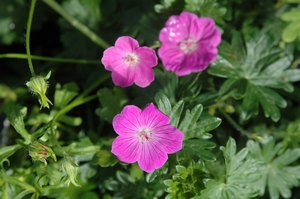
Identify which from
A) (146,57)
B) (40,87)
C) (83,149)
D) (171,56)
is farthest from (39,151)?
(171,56)

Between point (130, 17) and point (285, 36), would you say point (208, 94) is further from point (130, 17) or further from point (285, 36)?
point (130, 17)

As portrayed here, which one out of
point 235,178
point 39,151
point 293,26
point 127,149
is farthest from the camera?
point 293,26

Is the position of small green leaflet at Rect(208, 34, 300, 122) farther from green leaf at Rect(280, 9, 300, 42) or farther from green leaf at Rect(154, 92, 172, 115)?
green leaf at Rect(154, 92, 172, 115)

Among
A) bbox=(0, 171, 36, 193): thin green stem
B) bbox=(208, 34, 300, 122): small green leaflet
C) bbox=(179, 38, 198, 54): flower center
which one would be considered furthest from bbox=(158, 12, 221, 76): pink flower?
bbox=(0, 171, 36, 193): thin green stem

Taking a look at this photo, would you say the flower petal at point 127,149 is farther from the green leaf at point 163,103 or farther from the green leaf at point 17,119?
the green leaf at point 17,119

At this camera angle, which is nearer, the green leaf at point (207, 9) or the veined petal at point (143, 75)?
the veined petal at point (143, 75)

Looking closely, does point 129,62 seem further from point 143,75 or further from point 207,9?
point 207,9

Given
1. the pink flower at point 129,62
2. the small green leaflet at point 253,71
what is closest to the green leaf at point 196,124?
the pink flower at point 129,62
